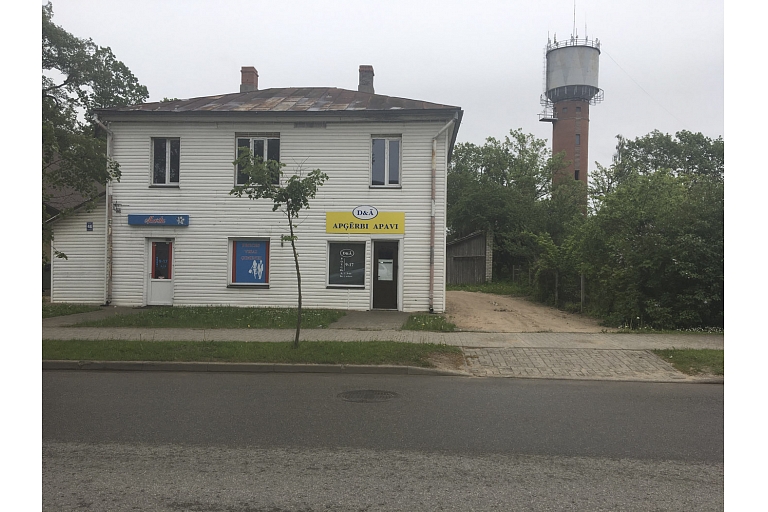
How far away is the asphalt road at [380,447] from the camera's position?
4391 mm

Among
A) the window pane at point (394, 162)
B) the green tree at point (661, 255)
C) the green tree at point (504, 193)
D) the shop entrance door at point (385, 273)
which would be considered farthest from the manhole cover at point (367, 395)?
the green tree at point (504, 193)

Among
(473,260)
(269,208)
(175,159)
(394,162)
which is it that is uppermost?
(175,159)

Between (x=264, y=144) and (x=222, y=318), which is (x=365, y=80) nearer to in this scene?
(x=264, y=144)

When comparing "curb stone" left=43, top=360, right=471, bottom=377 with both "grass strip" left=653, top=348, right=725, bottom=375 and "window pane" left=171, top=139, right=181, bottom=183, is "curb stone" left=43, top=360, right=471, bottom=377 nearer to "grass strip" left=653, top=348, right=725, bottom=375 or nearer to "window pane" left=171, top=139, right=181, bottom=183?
"grass strip" left=653, top=348, right=725, bottom=375

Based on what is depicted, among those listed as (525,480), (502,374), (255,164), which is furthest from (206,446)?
(255,164)

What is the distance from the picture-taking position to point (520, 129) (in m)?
47.1

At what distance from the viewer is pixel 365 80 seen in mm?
22891

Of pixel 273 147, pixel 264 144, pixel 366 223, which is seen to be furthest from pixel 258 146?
pixel 366 223

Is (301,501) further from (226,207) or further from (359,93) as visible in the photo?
(359,93)

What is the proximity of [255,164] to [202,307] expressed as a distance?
863cm

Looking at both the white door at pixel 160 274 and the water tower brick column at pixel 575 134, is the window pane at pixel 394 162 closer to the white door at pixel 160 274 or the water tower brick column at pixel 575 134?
the white door at pixel 160 274

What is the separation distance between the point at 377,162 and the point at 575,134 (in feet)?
156

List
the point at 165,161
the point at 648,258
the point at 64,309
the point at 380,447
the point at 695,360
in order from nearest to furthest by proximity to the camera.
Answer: the point at 380,447 < the point at 695,360 < the point at 648,258 < the point at 64,309 < the point at 165,161

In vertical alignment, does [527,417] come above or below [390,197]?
below
